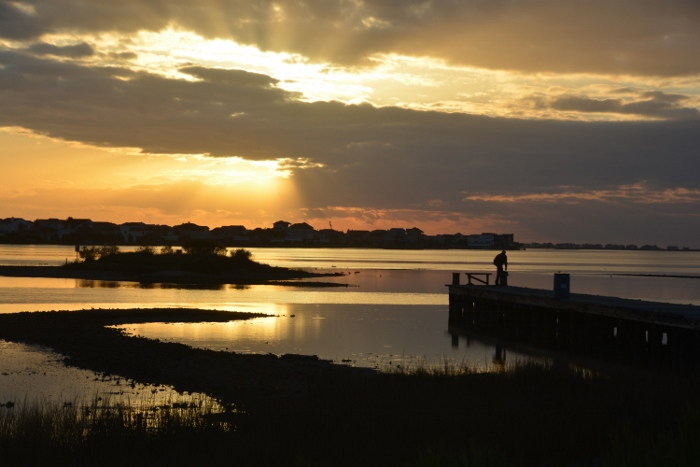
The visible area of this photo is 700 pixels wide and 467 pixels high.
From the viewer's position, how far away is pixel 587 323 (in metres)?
32.2

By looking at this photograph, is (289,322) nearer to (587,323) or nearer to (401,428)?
(587,323)

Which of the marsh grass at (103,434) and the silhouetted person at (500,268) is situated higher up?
the silhouetted person at (500,268)

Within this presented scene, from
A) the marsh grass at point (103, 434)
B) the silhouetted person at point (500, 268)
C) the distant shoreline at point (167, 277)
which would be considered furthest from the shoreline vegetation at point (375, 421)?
the distant shoreline at point (167, 277)

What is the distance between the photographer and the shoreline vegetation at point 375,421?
1251 cm

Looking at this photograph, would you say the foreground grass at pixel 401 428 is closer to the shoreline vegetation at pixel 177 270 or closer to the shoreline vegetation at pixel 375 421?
the shoreline vegetation at pixel 375 421

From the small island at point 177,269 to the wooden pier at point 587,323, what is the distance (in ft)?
115

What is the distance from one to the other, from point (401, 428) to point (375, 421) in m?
0.82

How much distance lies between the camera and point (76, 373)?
23.3 metres

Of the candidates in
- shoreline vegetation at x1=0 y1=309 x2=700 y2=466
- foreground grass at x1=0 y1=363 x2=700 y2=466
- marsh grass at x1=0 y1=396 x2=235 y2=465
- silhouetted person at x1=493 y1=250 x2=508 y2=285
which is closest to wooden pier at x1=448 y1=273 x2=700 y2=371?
silhouetted person at x1=493 y1=250 x2=508 y2=285

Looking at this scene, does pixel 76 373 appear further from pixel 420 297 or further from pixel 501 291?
pixel 420 297

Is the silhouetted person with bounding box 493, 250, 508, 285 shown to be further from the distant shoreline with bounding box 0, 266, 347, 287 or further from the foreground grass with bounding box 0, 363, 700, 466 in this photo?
the distant shoreline with bounding box 0, 266, 347, 287

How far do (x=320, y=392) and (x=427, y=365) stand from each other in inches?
323

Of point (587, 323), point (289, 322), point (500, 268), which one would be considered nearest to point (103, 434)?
point (587, 323)

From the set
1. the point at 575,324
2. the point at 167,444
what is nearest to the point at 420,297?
the point at 575,324
